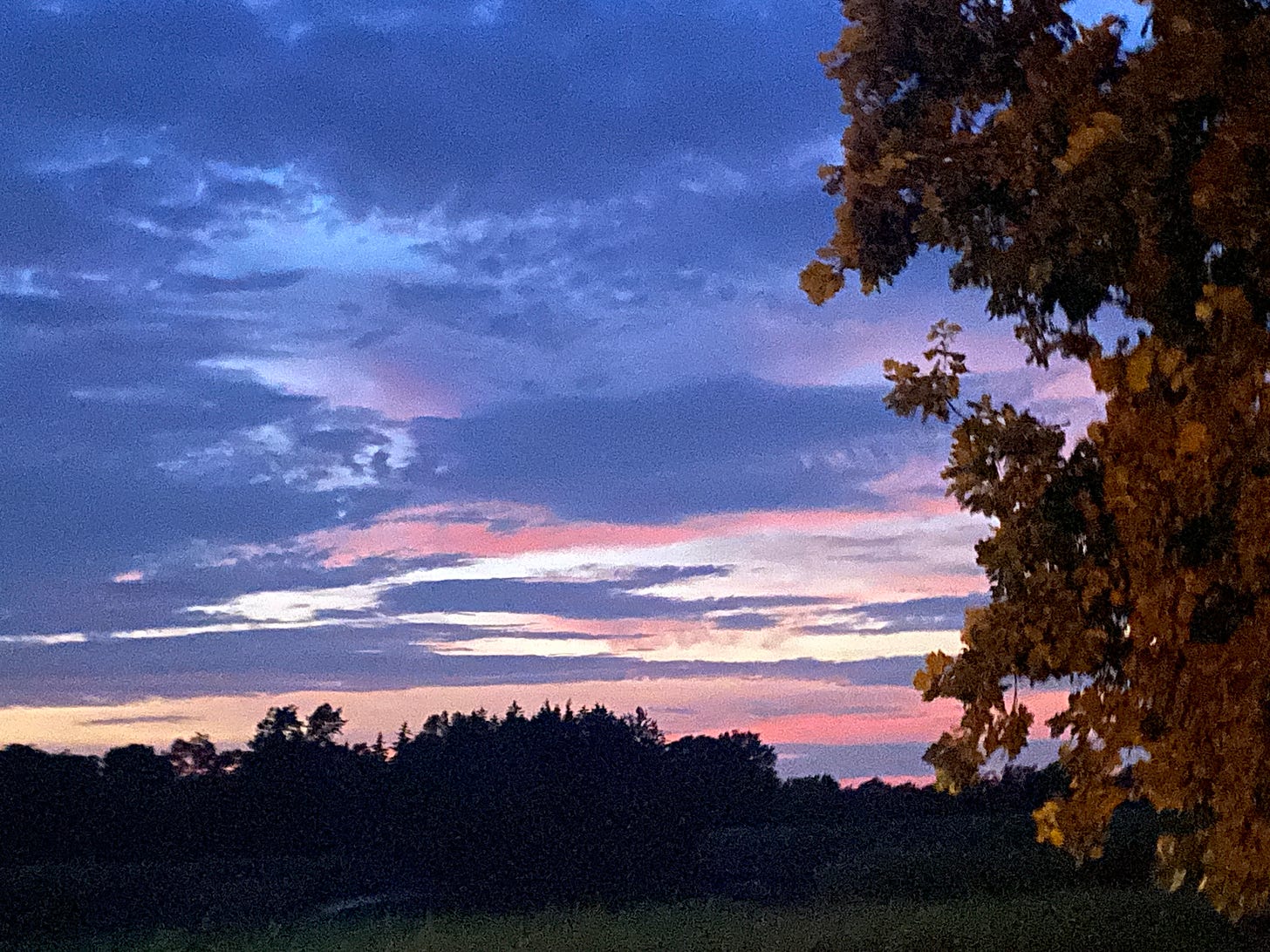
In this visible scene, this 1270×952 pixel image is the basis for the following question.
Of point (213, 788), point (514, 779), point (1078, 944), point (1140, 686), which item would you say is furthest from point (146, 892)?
point (1140, 686)

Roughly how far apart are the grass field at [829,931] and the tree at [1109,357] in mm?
6214

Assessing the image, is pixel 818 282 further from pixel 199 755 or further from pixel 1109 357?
pixel 199 755

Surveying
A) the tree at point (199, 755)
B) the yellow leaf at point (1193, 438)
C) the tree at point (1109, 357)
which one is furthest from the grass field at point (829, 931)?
the tree at point (199, 755)

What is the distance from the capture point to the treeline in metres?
29.8

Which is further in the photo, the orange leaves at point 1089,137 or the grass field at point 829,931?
the grass field at point 829,931

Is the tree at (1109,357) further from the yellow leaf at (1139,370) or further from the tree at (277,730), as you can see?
the tree at (277,730)

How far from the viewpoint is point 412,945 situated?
18.0 metres

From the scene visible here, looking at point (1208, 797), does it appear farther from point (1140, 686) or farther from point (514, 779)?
point (514, 779)

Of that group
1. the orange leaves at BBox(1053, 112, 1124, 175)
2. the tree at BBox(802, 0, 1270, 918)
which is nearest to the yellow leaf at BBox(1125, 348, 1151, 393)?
the tree at BBox(802, 0, 1270, 918)

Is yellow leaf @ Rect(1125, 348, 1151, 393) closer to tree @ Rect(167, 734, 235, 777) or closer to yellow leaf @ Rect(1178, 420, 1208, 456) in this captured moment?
yellow leaf @ Rect(1178, 420, 1208, 456)

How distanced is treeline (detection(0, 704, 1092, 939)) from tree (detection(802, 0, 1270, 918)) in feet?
71.7

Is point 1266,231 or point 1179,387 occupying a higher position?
point 1266,231

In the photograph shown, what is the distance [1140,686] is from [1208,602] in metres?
0.56

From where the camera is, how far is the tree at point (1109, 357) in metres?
6.62
